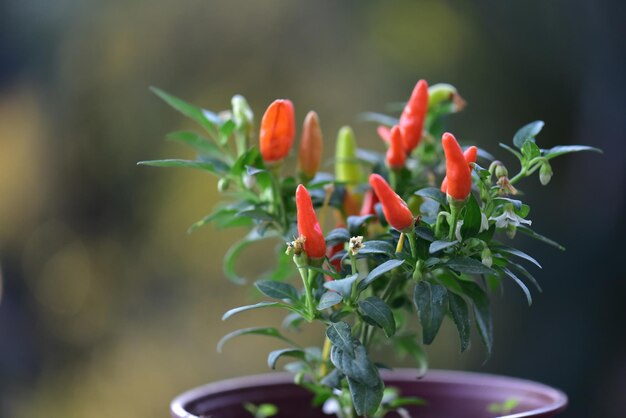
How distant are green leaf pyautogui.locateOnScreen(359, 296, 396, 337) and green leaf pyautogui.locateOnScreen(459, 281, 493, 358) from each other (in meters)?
0.08

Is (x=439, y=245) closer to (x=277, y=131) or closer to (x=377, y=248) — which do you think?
(x=377, y=248)

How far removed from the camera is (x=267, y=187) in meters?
0.76

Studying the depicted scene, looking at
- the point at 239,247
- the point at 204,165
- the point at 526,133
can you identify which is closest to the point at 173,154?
the point at 239,247

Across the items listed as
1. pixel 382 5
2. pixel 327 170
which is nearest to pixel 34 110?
pixel 327 170

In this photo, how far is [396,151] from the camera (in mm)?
752

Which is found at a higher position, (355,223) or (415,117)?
(415,117)

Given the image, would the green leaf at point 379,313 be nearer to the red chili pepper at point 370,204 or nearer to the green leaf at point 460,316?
the green leaf at point 460,316

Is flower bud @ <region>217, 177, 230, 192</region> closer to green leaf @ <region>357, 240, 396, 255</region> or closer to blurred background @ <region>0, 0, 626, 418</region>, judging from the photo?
green leaf @ <region>357, 240, 396, 255</region>

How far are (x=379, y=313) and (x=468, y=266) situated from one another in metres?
0.08

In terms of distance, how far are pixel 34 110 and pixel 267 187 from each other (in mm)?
1115

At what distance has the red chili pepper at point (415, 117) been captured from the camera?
0.75 metres

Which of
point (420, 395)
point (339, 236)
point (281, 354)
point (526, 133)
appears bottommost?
point (420, 395)

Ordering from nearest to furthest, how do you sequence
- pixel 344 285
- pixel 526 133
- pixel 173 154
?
pixel 344 285
pixel 526 133
pixel 173 154

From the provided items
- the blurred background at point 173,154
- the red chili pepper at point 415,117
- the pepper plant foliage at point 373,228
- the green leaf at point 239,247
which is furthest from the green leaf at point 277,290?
the blurred background at point 173,154
